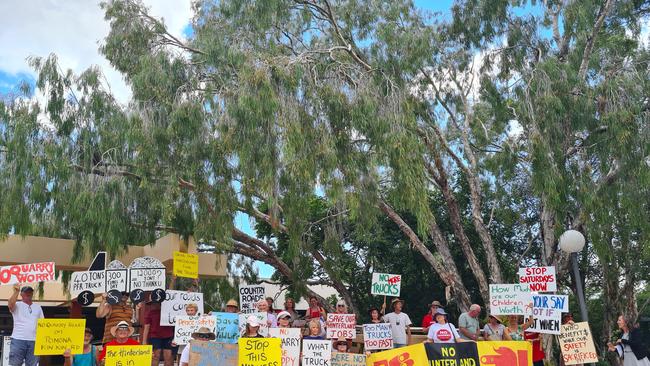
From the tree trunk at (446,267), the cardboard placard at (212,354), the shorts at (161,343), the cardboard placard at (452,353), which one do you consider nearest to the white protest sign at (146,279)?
the shorts at (161,343)

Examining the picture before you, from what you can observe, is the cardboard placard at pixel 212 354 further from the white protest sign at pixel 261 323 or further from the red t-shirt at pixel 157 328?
the red t-shirt at pixel 157 328

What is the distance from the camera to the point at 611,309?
2086 centimetres

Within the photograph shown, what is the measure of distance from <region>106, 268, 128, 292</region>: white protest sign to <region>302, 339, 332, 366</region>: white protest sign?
11.3ft

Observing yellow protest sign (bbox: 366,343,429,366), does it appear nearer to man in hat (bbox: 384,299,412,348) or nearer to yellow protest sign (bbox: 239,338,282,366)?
yellow protest sign (bbox: 239,338,282,366)

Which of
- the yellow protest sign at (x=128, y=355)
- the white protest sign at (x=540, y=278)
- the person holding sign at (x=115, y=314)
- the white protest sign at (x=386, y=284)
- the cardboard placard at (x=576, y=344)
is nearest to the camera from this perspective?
the yellow protest sign at (x=128, y=355)

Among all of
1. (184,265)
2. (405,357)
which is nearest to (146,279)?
(184,265)

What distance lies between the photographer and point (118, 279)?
1085 cm

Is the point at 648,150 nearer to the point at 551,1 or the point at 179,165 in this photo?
the point at 551,1

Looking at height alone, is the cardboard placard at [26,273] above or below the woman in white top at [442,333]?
above

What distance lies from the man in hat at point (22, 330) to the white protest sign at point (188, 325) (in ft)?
6.70

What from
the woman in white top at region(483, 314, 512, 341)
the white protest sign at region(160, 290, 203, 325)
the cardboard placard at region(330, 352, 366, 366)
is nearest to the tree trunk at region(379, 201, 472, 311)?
the woman in white top at region(483, 314, 512, 341)

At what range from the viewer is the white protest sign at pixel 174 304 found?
35.5ft

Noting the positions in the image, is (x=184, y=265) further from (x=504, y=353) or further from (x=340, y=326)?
(x=504, y=353)

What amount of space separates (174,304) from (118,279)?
1015mm
